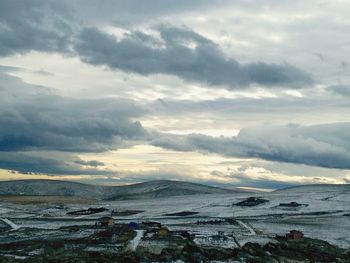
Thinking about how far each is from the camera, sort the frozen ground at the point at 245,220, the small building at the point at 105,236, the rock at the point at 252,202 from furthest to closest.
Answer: the rock at the point at 252,202, the frozen ground at the point at 245,220, the small building at the point at 105,236

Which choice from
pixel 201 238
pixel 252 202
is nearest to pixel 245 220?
pixel 201 238

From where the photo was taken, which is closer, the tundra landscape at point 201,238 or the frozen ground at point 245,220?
the tundra landscape at point 201,238

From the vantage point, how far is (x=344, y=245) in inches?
2672

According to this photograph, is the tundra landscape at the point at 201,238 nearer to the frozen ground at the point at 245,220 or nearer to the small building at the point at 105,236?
the small building at the point at 105,236

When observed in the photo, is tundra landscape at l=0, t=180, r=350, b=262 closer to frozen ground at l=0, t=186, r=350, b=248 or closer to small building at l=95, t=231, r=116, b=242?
small building at l=95, t=231, r=116, b=242

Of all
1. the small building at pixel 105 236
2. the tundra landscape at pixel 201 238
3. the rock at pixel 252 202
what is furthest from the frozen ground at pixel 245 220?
the small building at pixel 105 236

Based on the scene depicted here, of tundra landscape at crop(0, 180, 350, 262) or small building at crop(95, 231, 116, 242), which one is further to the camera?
small building at crop(95, 231, 116, 242)

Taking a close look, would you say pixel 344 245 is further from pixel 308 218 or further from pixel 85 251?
pixel 308 218

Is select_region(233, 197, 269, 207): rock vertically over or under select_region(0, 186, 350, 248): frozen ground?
over

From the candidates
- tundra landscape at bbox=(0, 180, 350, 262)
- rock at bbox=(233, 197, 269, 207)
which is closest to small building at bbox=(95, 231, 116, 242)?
tundra landscape at bbox=(0, 180, 350, 262)

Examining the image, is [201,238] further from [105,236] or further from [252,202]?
[252,202]

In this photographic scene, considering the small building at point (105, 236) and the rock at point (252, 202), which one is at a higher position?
the rock at point (252, 202)

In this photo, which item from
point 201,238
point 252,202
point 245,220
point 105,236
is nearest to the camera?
point 201,238

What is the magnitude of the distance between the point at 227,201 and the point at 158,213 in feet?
97.8
